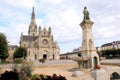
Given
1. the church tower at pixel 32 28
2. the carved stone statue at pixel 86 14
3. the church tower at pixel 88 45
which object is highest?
the church tower at pixel 32 28

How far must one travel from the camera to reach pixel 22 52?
3088 inches

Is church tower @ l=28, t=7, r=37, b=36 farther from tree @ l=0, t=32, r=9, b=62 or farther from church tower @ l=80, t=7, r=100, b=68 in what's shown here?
church tower @ l=80, t=7, r=100, b=68

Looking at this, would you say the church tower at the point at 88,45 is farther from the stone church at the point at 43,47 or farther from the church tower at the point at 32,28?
the church tower at the point at 32,28

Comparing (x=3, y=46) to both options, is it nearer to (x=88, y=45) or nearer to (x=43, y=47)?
(x=88, y=45)

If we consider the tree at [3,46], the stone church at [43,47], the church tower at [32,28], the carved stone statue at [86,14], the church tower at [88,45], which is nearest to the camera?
the church tower at [88,45]

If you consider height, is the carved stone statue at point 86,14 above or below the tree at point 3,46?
above

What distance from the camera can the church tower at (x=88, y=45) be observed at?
29.4m

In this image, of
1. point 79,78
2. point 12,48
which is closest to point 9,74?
point 79,78

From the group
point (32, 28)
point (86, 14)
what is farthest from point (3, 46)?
point (32, 28)

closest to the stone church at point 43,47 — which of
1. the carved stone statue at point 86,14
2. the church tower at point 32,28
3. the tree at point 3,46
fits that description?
the church tower at point 32,28

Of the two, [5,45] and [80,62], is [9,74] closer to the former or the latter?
[80,62]

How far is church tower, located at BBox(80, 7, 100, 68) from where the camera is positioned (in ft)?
96.5

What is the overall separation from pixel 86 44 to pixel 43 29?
55.8 meters

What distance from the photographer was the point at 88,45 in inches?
1176
